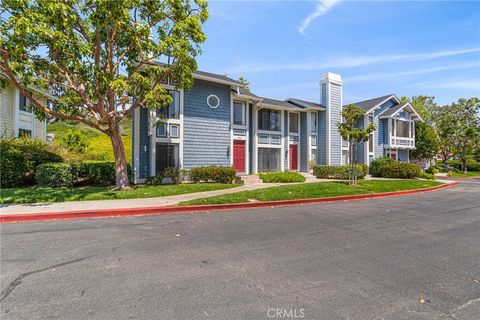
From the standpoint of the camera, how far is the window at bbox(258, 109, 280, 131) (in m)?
20.7

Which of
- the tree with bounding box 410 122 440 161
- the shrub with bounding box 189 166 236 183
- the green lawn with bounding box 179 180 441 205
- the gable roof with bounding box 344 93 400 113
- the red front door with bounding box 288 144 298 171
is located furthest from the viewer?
the tree with bounding box 410 122 440 161

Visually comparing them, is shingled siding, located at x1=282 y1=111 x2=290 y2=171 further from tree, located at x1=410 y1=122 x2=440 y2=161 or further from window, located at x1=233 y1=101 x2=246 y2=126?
tree, located at x1=410 y1=122 x2=440 y2=161

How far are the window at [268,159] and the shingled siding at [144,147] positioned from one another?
29.1 feet

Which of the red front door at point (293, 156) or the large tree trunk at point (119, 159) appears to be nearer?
the large tree trunk at point (119, 159)

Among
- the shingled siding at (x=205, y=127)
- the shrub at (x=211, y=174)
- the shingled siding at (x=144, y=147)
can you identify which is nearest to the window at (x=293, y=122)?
the shingled siding at (x=205, y=127)

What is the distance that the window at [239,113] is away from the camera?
18.5 m

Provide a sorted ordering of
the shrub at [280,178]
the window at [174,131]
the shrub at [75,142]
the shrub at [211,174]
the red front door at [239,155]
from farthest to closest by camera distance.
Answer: the shrub at [75,142] → the red front door at [239,155] → the shrub at [280,178] → the window at [174,131] → the shrub at [211,174]

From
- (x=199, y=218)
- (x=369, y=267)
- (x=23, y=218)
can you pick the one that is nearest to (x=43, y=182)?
(x=23, y=218)

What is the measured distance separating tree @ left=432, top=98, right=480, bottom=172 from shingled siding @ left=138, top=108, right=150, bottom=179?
3815 centimetres

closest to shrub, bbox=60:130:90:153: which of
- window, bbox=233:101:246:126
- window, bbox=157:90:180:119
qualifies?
window, bbox=157:90:180:119

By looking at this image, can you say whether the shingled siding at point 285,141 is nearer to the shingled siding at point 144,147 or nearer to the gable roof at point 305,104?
the gable roof at point 305,104

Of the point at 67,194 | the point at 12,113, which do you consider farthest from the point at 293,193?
the point at 12,113

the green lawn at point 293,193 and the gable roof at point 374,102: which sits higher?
the gable roof at point 374,102

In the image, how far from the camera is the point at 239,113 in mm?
18797
